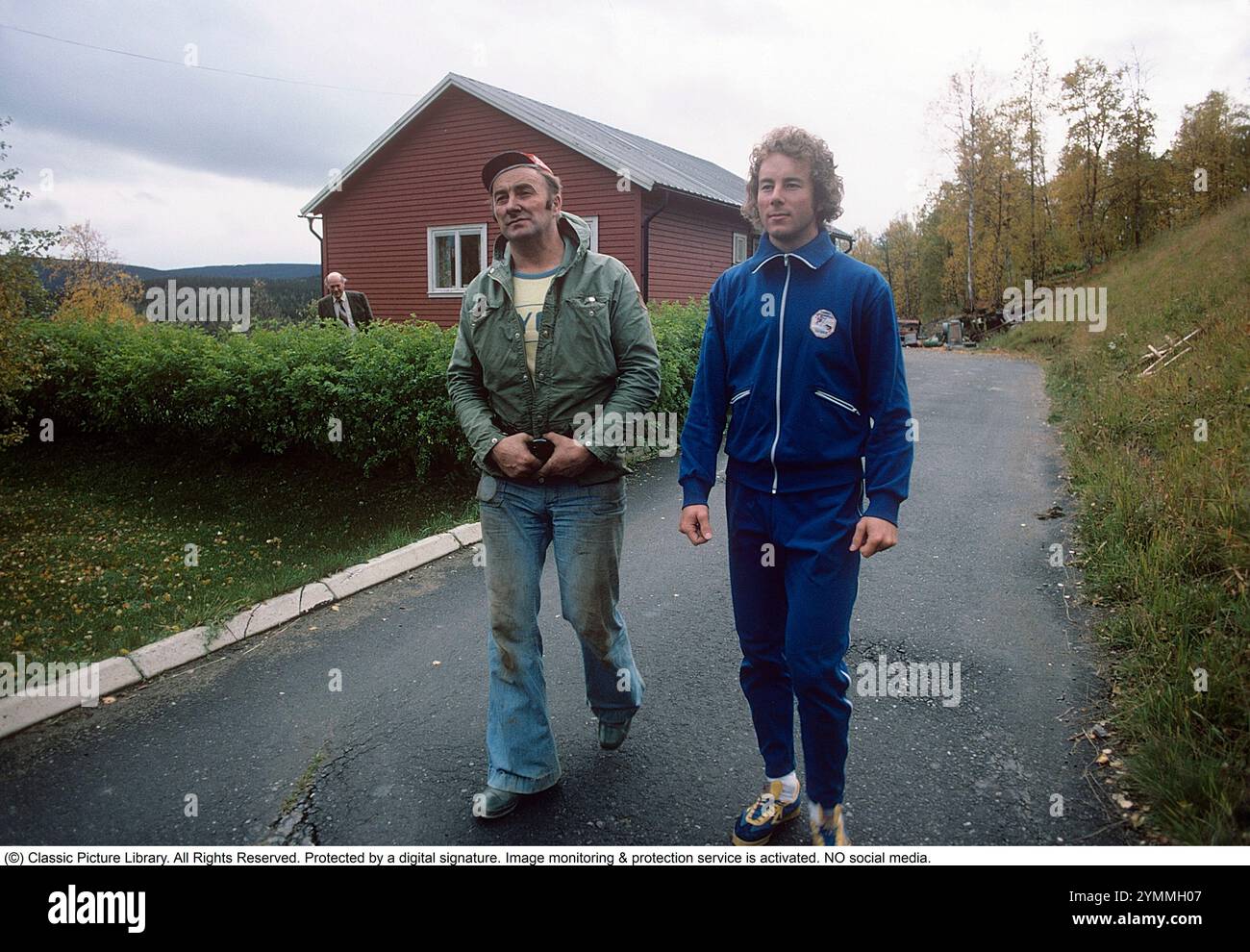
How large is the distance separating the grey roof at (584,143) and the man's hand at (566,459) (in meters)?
16.4

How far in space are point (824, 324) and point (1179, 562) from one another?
3289mm

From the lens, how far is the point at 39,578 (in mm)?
7188

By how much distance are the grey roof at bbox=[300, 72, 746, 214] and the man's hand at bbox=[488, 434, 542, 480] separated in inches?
644

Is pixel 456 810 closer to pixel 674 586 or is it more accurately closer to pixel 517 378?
pixel 517 378

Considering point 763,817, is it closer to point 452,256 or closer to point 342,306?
point 342,306

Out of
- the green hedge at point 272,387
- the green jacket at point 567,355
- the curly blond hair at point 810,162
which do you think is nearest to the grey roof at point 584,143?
the green hedge at point 272,387

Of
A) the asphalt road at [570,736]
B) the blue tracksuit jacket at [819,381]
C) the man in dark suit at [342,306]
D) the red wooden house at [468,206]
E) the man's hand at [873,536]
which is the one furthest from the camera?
the red wooden house at [468,206]

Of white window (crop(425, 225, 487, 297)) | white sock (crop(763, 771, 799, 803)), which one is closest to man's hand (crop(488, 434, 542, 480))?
white sock (crop(763, 771, 799, 803))

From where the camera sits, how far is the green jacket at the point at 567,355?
3195 mm

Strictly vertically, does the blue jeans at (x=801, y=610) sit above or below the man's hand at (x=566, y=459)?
below

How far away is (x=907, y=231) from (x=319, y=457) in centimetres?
8927

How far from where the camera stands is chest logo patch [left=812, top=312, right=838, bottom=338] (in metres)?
2.69

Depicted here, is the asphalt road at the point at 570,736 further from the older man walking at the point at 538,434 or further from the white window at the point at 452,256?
the white window at the point at 452,256
